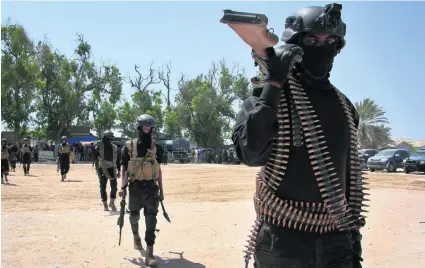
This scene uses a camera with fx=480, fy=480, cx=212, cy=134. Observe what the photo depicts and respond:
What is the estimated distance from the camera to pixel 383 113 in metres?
61.8

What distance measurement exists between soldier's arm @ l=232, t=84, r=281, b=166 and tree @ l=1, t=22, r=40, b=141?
42166 millimetres

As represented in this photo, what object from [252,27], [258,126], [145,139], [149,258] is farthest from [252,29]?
[145,139]

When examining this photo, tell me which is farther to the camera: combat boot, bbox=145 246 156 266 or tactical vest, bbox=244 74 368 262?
combat boot, bbox=145 246 156 266

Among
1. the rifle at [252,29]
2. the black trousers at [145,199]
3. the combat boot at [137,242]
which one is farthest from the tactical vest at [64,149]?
the rifle at [252,29]

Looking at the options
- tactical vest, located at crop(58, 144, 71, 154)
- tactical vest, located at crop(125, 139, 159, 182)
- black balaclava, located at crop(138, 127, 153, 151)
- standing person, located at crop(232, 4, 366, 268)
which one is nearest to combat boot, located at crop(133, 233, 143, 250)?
tactical vest, located at crop(125, 139, 159, 182)

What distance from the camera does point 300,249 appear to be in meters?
2.42

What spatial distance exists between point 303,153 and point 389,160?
98.9 ft

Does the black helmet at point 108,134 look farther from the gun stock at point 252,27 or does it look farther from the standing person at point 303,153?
the gun stock at point 252,27

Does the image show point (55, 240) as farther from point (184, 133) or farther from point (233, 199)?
point (184, 133)

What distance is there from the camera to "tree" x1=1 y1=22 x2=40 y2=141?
41750 millimetres

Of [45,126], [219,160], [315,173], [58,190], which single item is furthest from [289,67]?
[45,126]

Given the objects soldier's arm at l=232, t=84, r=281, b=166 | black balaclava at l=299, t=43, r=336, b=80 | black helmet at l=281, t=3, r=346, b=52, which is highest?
black helmet at l=281, t=3, r=346, b=52

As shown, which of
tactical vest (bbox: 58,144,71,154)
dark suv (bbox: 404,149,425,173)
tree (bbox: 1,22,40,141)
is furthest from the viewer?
tree (bbox: 1,22,40,141)

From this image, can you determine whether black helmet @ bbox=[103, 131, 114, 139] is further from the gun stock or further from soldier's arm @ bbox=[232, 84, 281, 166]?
the gun stock
